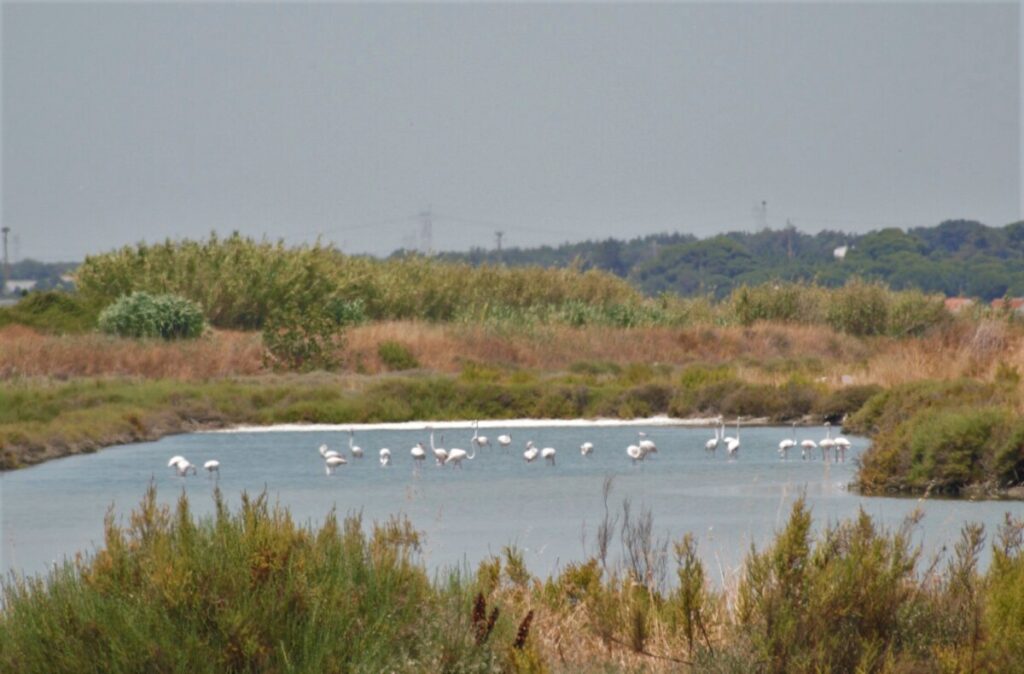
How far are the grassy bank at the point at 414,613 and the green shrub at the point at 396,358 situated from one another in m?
27.8

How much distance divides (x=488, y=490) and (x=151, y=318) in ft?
63.4

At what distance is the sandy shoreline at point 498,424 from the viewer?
28.8 metres

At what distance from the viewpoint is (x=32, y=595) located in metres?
6.81

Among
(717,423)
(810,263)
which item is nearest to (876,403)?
(717,423)

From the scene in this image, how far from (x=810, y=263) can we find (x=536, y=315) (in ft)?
200

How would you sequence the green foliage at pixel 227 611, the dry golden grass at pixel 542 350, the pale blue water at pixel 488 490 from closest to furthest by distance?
1. the green foliage at pixel 227 611
2. the pale blue water at pixel 488 490
3. the dry golden grass at pixel 542 350

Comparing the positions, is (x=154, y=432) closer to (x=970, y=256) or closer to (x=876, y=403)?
(x=876, y=403)


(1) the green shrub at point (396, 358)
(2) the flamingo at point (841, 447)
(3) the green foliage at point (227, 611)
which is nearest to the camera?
(3) the green foliage at point (227, 611)

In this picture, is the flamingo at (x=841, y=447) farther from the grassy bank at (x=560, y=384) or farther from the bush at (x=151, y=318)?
the bush at (x=151, y=318)

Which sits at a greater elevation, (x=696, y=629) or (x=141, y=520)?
(x=141, y=520)

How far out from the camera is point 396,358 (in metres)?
35.5

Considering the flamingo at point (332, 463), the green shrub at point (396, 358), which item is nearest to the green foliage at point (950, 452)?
the flamingo at point (332, 463)

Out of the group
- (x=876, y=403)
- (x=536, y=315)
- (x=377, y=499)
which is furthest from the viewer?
(x=536, y=315)

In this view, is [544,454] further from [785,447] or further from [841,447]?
[841,447]
